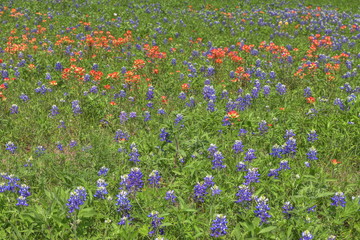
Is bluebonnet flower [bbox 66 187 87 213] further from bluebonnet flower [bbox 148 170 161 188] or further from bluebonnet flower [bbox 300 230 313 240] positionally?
bluebonnet flower [bbox 300 230 313 240]

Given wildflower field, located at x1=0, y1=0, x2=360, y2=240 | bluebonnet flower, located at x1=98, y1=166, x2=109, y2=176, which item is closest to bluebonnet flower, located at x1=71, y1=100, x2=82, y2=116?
wildflower field, located at x1=0, y1=0, x2=360, y2=240

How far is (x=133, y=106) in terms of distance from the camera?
6801 mm

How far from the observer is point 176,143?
4910 millimetres

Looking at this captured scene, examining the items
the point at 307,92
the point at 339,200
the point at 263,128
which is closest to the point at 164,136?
the point at 263,128

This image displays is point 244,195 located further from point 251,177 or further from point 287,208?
point 287,208

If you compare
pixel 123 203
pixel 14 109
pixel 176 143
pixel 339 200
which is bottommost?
pixel 14 109

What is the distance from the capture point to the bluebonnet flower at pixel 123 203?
12.1 feet

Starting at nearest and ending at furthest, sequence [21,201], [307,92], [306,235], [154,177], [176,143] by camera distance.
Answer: [306,235] → [21,201] → [154,177] → [176,143] → [307,92]

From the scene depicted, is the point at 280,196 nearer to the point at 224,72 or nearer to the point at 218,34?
the point at 224,72

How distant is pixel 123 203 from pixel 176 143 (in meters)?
1.42

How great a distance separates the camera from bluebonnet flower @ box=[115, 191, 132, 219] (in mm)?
3703

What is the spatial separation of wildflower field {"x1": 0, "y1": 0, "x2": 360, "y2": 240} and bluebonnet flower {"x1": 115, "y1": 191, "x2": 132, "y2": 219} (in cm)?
1

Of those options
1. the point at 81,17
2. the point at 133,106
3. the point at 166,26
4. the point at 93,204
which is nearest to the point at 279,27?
the point at 166,26

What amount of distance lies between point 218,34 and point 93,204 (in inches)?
378
